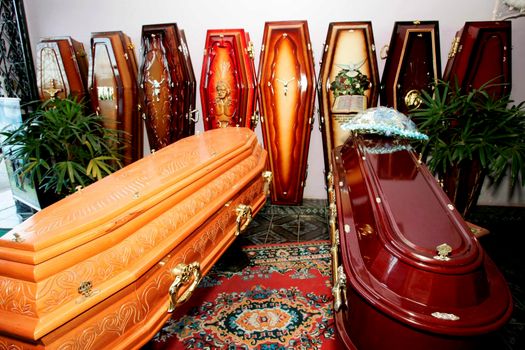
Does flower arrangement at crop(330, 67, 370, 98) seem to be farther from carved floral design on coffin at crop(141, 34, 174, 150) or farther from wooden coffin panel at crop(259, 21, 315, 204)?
carved floral design on coffin at crop(141, 34, 174, 150)

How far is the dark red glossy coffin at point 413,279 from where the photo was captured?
850 millimetres

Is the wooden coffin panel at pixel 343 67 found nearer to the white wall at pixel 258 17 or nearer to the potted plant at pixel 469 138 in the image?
the white wall at pixel 258 17

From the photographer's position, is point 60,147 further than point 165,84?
No

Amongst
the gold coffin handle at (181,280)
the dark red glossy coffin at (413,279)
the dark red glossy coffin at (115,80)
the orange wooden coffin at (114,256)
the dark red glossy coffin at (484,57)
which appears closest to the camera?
the orange wooden coffin at (114,256)

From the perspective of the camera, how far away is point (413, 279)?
0.93m

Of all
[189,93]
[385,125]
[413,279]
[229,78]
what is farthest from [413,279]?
[189,93]

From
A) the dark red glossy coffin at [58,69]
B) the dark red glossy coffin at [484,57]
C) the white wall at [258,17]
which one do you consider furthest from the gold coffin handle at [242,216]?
the dark red glossy coffin at [58,69]

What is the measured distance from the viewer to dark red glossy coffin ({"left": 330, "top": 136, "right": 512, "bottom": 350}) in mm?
850

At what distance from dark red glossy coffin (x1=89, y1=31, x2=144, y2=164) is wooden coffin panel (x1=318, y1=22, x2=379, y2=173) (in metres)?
1.95

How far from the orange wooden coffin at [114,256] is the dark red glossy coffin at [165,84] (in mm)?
1802

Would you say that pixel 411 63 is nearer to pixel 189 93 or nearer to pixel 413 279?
pixel 189 93

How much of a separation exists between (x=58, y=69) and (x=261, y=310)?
10.3 feet

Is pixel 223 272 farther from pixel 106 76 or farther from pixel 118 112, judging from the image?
pixel 106 76

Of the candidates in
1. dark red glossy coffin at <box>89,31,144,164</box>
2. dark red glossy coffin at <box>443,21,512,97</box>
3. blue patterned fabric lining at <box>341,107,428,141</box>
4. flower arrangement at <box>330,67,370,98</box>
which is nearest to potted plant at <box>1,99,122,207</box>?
dark red glossy coffin at <box>89,31,144,164</box>
